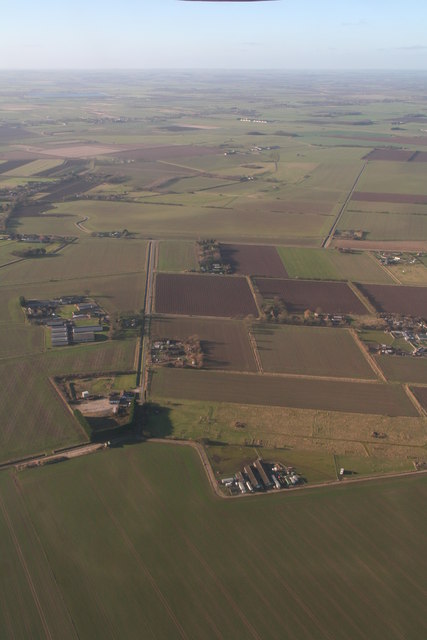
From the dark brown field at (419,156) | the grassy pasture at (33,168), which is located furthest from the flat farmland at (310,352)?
the dark brown field at (419,156)

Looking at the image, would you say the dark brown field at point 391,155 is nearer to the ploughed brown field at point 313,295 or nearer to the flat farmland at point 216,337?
the ploughed brown field at point 313,295

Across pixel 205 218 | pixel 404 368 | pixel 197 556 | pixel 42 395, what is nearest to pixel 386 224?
pixel 205 218

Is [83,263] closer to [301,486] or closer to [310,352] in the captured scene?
[310,352]

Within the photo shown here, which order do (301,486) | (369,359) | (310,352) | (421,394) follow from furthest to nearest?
(310,352)
(369,359)
(421,394)
(301,486)

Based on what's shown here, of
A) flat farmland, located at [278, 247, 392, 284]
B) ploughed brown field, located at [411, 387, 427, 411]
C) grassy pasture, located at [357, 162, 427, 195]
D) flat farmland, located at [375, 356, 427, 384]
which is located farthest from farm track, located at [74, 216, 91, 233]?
grassy pasture, located at [357, 162, 427, 195]


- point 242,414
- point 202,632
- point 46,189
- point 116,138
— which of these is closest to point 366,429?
point 242,414
